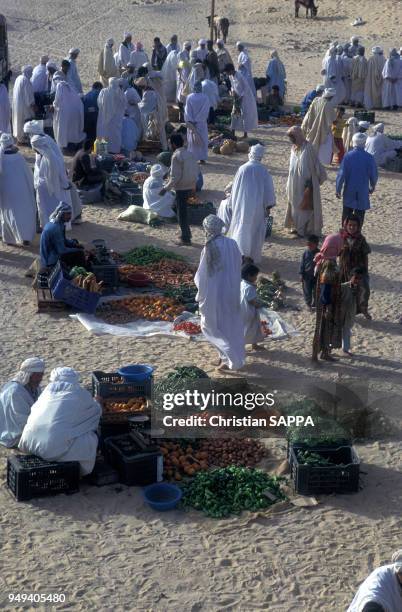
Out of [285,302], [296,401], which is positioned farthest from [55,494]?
[285,302]

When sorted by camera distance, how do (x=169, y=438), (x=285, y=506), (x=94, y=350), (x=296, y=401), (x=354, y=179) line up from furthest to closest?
(x=354, y=179)
(x=94, y=350)
(x=296, y=401)
(x=169, y=438)
(x=285, y=506)

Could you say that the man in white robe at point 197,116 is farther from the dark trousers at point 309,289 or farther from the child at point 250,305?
the child at point 250,305

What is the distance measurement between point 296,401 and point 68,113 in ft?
31.5

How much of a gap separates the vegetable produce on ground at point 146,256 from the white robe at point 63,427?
452 cm

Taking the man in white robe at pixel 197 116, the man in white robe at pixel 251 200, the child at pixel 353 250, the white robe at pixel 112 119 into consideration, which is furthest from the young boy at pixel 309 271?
the white robe at pixel 112 119

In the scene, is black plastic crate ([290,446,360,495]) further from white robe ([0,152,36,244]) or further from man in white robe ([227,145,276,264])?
white robe ([0,152,36,244])

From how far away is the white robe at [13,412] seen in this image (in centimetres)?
752

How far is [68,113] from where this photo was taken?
16766mm

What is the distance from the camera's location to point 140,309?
34.5 feet

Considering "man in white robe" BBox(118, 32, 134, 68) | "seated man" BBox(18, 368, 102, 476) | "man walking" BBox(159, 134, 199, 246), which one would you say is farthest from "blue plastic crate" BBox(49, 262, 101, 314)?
"man in white robe" BBox(118, 32, 134, 68)

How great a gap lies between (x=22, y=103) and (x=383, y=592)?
14.1 m

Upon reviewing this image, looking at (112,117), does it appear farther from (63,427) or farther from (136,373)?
(63,427)

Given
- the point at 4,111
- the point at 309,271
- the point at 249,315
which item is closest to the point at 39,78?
the point at 4,111

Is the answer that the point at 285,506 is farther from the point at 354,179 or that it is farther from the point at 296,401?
the point at 354,179
